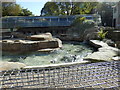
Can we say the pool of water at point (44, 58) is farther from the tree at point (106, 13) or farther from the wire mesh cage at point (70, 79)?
the tree at point (106, 13)

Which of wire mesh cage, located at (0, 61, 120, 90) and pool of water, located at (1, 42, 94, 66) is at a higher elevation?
wire mesh cage, located at (0, 61, 120, 90)

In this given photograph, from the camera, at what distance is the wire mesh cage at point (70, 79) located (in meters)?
1.14

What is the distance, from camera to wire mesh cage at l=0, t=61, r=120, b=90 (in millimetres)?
1139

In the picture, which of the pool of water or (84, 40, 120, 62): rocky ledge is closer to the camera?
(84, 40, 120, 62): rocky ledge

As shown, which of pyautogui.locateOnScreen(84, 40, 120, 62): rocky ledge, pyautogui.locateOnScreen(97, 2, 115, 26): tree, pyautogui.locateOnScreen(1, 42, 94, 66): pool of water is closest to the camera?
pyautogui.locateOnScreen(84, 40, 120, 62): rocky ledge

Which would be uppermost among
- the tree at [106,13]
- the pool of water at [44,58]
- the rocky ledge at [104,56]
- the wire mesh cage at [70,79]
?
the tree at [106,13]

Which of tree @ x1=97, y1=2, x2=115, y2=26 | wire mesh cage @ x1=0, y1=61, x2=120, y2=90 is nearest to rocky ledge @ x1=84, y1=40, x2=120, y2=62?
wire mesh cage @ x1=0, y1=61, x2=120, y2=90

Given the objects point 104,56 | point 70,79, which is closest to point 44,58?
point 104,56

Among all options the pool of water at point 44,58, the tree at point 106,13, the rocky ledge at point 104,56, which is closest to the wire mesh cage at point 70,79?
the rocky ledge at point 104,56

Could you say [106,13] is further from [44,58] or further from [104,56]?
[104,56]

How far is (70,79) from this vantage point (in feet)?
4.10

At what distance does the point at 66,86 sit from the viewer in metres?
1.14

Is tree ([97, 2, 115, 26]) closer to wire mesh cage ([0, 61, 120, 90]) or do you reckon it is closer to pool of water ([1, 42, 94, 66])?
pool of water ([1, 42, 94, 66])

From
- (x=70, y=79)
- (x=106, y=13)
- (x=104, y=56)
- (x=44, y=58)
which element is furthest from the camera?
(x=106, y=13)
